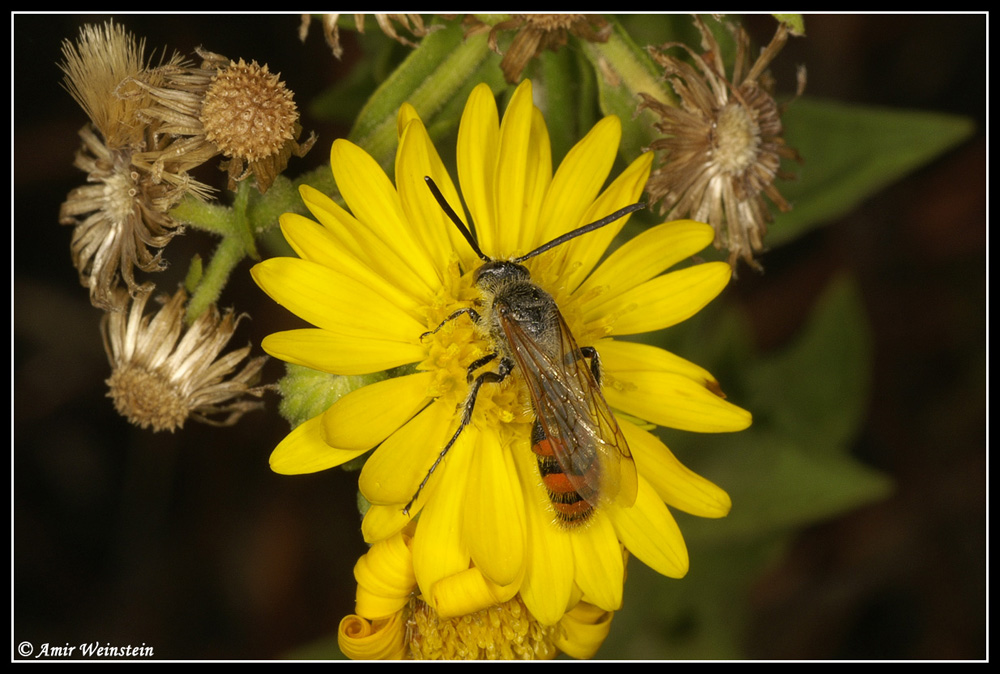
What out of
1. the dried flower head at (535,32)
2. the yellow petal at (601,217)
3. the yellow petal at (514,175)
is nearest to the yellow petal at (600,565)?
the yellow petal at (601,217)

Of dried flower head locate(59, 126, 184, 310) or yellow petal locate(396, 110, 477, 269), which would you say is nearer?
yellow petal locate(396, 110, 477, 269)

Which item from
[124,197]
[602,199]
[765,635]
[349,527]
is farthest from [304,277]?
[765,635]

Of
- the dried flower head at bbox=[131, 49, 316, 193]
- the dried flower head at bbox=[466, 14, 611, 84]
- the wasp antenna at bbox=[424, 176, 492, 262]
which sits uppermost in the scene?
the dried flower head at bbox=[466, 14, 611, 84]

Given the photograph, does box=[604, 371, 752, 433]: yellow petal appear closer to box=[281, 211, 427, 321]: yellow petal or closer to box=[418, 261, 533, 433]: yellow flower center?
box=[418, 261, 533, 433]: yellow flower center

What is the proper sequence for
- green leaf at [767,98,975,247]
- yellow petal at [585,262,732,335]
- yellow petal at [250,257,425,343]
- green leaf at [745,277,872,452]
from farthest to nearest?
green leaf at [745,277,872,452], green leaf at [767,98,975,247], yellow petal at [585,262,732,335], yellow petal at [250,257,425,343]

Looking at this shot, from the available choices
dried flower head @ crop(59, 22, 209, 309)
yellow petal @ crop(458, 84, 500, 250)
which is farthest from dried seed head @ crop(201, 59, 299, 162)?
yellow petal @ crop(458, 84, 500, 250)

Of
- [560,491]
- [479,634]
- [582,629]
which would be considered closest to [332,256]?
[560,491]

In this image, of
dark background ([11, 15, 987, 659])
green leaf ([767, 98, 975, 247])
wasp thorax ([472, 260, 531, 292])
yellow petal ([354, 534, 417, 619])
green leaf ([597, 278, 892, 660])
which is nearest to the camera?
yellow petal ([354, 534, 417, 619])

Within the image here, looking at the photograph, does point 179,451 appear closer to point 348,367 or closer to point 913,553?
point 348,367
